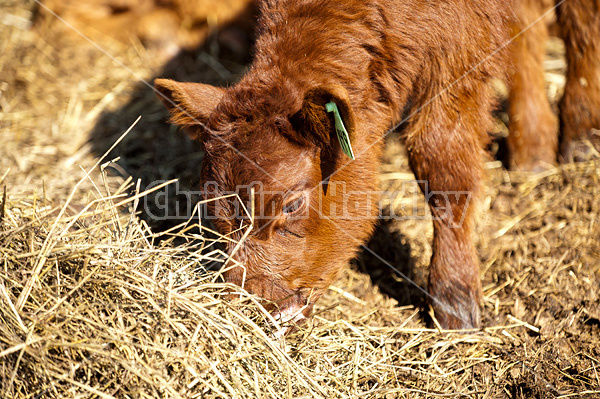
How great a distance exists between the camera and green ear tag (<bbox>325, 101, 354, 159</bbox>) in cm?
277

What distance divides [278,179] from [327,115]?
1.53ft

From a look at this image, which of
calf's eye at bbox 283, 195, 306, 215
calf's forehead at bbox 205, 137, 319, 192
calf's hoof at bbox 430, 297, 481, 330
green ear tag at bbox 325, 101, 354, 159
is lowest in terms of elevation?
calf's hoof at bbox 430, 297, 481, 330

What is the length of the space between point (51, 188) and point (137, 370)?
8.96ft

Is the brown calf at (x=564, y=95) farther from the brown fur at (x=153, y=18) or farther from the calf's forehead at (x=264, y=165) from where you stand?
the brown fur at (x=153, y=18)

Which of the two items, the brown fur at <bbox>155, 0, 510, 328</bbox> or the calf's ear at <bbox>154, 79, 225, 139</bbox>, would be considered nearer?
the brown fur at <bbox>155, 0, 510, 328</bbox>

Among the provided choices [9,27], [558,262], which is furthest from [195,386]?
[9,27]

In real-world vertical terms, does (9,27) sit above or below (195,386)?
above

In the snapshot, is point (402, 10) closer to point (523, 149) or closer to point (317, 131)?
point (317, 131)

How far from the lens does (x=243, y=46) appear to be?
663cm

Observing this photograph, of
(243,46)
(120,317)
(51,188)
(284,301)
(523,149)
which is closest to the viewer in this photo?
(120,317)

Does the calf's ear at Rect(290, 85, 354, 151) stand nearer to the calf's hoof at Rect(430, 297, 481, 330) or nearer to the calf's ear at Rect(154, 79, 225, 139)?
the calf's ear at Rect(154, 79, 225, 139)

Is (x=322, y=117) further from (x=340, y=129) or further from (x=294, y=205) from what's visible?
(x=294, y=205)

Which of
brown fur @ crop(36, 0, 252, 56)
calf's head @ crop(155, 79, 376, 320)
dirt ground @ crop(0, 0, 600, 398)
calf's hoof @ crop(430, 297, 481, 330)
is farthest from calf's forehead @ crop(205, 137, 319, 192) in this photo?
brown fur @ crop(36, 0, 252, 56)

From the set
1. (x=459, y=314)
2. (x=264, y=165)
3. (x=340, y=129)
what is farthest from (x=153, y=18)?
(x=459, y=314)
